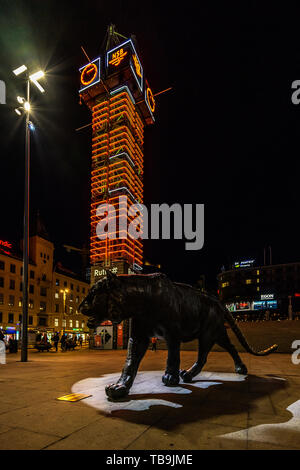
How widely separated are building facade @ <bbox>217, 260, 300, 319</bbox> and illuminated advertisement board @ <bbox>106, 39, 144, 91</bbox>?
65238 mm

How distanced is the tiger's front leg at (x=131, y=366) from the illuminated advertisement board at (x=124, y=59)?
49483mm

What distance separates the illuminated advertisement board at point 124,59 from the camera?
1829 inches

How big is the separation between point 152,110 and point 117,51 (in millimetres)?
10767

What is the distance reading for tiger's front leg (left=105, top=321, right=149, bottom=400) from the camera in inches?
164

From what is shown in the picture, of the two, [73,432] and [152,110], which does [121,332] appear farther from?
[152,110]

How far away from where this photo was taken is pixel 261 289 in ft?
293

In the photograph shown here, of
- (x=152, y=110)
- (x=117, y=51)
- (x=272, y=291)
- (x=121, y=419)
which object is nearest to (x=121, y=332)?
(x=121, y=419)

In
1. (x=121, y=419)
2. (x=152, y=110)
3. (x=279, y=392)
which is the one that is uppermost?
(x=152, y=110)

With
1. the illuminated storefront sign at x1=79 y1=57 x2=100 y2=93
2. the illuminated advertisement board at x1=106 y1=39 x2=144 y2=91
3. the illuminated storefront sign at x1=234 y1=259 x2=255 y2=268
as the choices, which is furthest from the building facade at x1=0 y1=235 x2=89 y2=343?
the illuminated storefront sign at x1=234 y1=259 x2=255 y2=268

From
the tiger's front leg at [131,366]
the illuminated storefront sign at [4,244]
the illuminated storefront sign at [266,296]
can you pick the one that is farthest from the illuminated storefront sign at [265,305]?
the tiger's front leg at [131,366]

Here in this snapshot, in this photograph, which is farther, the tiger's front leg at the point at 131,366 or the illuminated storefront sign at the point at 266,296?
the illuminated storefront sign at the point at 266,296

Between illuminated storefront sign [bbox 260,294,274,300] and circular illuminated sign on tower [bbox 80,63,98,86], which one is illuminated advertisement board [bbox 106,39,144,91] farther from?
A: illuminated storefront sign [bbox 260,294,274,300]

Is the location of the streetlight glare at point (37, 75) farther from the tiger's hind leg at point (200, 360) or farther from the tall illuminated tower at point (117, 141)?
the tall illuminated tower at point (117, 141)
